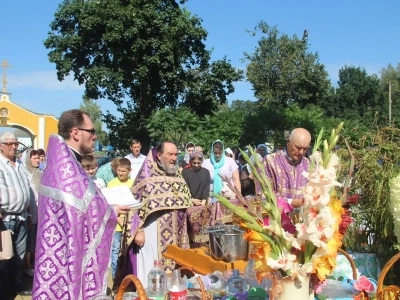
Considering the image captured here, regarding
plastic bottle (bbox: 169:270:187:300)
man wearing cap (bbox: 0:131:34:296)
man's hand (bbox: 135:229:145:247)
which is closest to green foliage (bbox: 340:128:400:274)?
plastic bottle (bbox: 169:270:187:300)

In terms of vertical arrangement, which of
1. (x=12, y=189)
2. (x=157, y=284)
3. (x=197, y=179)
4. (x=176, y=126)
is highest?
(x=176, y=126)

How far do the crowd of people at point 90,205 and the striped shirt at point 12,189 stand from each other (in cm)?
1

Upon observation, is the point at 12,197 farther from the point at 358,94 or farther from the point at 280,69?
the point at 358,94

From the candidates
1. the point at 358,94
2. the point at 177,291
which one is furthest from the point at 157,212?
the point at 358,94

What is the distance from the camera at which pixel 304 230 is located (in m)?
1.91

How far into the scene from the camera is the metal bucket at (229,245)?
11.1ft

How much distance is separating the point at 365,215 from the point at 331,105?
41540mm

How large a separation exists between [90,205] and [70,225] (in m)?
0.16

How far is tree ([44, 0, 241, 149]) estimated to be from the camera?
81.2 ft

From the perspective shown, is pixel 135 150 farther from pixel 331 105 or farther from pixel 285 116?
pixel 331 105

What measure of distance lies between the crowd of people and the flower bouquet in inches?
5.8

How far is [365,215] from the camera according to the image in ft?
10.5

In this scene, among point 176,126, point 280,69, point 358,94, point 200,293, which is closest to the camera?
point 200,293

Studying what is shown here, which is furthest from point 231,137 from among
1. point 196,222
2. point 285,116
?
point 196,222
